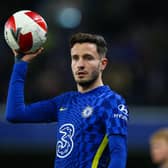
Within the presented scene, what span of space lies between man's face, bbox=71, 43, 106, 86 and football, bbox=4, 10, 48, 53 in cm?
39

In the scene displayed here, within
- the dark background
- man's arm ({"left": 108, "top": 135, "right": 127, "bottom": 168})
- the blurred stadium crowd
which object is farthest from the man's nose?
the blurred stadium crowd

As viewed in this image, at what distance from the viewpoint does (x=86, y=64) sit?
544 centimetres

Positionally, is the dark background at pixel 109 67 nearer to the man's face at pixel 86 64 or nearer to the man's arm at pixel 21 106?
the man's arm at pixel 21 106

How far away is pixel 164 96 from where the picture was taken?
10.8 m

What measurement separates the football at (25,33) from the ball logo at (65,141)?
0.72 meters

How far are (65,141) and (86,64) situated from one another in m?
0.60

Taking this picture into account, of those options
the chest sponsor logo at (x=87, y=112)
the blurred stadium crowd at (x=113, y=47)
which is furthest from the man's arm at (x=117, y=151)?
the blurred stadium crowd at (x=113, y=47)

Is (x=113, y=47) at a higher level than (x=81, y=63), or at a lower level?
higher

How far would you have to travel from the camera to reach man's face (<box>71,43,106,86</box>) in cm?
544

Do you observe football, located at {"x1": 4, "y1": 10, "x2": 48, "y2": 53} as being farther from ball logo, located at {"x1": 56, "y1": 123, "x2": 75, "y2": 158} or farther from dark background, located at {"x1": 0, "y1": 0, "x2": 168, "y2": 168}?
dark background, located at {"x1": 0, "y1": 0, "x2": 168, "y2": 168}

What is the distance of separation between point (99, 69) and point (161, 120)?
434 centimetres

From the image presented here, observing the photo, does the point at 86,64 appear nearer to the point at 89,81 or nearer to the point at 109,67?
the point at 89,81

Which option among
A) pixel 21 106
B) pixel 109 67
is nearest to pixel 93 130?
pixel 21 106

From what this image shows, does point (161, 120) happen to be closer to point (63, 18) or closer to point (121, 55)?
point (121, 55)
